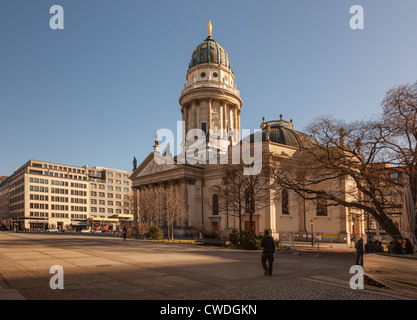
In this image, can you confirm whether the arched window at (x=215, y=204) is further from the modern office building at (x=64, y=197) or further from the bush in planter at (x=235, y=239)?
the modern office building at (x=64, y=197)

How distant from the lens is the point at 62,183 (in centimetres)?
10850

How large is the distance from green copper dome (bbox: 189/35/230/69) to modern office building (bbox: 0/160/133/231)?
43395mm

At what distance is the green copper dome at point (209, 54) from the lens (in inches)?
3079

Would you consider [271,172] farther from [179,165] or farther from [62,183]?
[62,183]

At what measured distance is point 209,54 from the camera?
78.2 m

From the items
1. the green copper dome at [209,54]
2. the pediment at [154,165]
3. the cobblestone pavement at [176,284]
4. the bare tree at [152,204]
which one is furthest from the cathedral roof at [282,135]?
the cobblestone pavement at [176,284]

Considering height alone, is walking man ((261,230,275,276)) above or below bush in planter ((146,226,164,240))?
above

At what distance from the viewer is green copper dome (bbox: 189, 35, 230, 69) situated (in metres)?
78.2

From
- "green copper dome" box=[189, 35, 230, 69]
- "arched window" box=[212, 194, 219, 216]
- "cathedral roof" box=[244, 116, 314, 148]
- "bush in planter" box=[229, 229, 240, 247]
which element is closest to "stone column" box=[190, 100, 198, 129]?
"green copper dome" box=[189, 35, 230, 69]

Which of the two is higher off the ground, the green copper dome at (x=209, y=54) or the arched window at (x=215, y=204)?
the green copper dome at (x=209, y=54)

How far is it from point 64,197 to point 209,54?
65298mm

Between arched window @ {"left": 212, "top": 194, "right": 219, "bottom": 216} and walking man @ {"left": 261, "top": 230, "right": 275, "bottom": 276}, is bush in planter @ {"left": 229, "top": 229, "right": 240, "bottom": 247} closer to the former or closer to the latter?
walking man @ {"left": 261, "top": 230, "right": 275, "bottom": 276}

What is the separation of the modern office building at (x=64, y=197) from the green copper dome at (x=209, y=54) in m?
43.4
